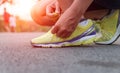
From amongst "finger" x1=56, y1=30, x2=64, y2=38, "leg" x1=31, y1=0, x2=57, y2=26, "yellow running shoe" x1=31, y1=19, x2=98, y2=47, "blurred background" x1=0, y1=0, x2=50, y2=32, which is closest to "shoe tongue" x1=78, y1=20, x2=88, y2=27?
"yellow running shoe" x1=31, y1=19, x2=98, y2=47

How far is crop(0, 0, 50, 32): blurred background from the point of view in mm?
5286

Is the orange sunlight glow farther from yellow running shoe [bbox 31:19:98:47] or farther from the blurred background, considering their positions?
yellow running shoe [bbox 31:19:98:47]

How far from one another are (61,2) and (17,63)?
649 millimetres

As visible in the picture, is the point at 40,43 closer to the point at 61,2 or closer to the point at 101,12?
the point at 61,2

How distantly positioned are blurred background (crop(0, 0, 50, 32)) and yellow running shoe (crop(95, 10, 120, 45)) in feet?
10.8

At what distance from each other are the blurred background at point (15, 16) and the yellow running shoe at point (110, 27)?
10.8ft

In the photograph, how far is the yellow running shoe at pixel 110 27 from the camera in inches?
71.6

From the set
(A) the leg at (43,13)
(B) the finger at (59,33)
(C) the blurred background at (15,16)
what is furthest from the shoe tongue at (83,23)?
(C) the blurred background at (15,16)

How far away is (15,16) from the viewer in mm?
5625

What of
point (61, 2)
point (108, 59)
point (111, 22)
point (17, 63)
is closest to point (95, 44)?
point (111, 22)

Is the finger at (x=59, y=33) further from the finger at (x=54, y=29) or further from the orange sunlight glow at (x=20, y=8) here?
the orange sunlight glow at (x=20, y=8)

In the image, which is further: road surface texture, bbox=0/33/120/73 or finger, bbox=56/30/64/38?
finger, bbox=56/30/64/38

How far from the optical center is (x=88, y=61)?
1.15 metres

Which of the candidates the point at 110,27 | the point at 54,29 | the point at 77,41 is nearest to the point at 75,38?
the point at 77,41
